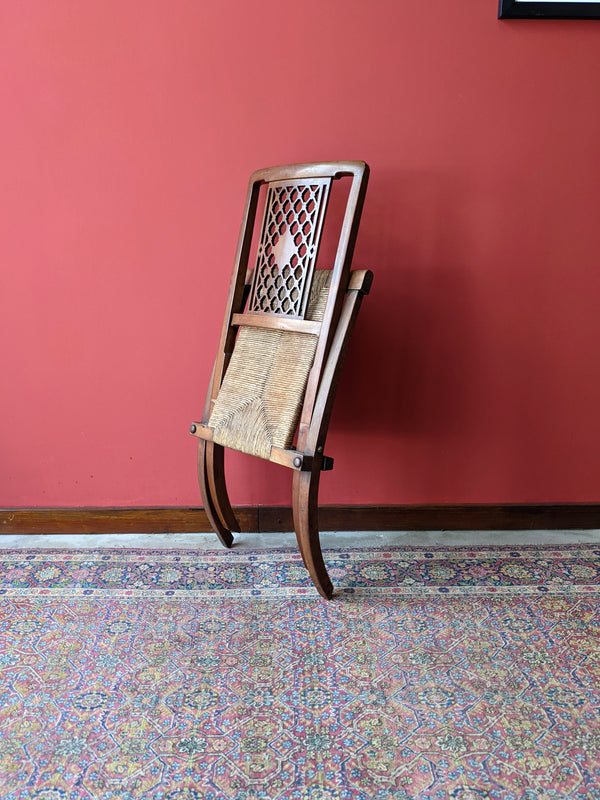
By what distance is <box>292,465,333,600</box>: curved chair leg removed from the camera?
1812 millimetres

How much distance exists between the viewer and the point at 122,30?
6.71 feet

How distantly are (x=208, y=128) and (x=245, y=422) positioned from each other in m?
1.00

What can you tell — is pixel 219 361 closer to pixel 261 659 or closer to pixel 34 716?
pixel 261 659

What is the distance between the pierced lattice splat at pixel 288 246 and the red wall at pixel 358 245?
222 mm

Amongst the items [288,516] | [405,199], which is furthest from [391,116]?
[288,516]

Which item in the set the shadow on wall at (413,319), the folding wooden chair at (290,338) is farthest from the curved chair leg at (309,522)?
the shadow on wall at (413,319)

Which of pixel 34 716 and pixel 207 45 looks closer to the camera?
pixel 34 716

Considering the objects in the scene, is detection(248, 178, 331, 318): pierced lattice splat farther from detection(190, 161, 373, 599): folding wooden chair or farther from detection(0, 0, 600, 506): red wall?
detection(0, 0, 600, 506): red wall

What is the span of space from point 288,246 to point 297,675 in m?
1.21

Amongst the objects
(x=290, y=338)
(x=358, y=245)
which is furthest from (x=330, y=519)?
(x=358, y=245)

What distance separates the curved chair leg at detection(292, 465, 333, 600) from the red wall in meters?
0.48

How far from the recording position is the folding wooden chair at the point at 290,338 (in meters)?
1.80

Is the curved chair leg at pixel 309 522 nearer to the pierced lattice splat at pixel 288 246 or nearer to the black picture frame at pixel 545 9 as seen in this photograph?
the pierced lattice splat at pixel 288 246

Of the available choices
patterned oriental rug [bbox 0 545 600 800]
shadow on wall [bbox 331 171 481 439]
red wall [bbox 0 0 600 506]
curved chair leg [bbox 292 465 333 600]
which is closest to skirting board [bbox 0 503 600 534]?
red wall [bbox 0 0 600 506]
